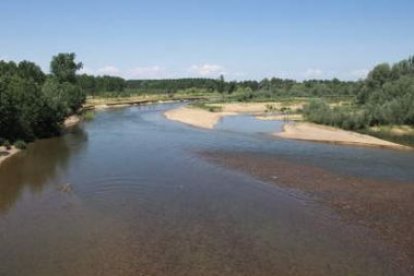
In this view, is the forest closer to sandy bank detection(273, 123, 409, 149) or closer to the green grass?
the green grass

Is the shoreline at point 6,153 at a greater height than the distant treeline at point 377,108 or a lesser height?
lesser

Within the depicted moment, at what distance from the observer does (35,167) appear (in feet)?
141

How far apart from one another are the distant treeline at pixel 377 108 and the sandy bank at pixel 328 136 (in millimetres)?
3684

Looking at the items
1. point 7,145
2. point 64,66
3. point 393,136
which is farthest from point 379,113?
point 64,66

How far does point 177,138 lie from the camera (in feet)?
207

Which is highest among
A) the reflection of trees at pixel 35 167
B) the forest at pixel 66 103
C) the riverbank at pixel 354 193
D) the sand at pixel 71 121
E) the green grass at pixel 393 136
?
the forest at pixel 66 103

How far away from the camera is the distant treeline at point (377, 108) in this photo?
70625mm

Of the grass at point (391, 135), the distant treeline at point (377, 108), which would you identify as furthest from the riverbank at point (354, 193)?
the distant treeline at point (377, 108)

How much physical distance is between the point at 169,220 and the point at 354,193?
563 inches

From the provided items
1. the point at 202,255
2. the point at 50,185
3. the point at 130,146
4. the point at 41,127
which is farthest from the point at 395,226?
the point at 41,127

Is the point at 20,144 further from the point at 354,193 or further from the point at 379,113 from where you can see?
the point at 379,113

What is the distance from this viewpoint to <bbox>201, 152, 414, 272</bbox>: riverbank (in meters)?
25.7

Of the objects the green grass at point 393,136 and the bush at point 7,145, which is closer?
the bush at point 7,145

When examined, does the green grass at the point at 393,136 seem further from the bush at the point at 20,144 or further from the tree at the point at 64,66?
the tree at the point at 64,66
